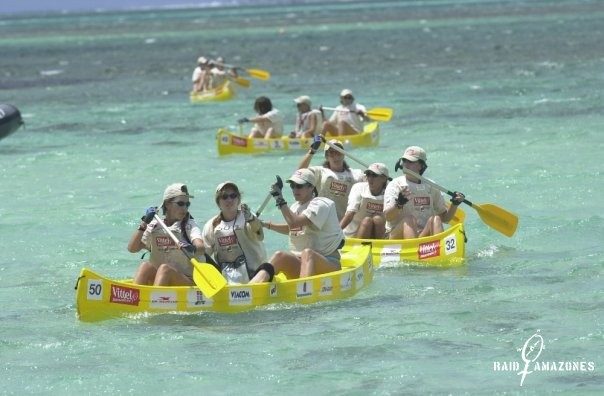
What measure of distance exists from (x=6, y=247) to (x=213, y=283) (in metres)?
7.05

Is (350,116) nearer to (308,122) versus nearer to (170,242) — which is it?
(308,122)

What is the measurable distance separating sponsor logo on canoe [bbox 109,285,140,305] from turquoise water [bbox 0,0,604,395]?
0.89ft

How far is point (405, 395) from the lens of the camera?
39.2ft

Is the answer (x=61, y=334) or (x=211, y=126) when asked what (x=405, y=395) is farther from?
(x=211, y=126)

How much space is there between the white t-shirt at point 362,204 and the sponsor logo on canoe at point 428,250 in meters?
0.74

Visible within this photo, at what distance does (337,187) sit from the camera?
17688 millimetres

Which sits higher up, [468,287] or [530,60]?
[530,60]

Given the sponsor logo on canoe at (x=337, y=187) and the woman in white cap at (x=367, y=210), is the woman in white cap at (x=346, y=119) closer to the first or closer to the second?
the sponsor logo on canoe at (x=337, y=187)

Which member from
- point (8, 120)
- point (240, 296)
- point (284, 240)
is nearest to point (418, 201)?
point (284, 240)

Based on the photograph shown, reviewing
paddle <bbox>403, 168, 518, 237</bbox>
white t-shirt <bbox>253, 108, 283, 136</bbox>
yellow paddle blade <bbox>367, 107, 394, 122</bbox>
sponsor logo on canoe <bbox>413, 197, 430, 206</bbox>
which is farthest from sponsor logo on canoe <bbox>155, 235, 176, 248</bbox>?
yellow paddle blade <bbox>367, 107, 394, 122</bbox>

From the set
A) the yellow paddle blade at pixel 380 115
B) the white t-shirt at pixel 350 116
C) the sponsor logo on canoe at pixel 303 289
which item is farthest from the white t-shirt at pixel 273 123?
the sponsor logo on canoe at pixel 303 289

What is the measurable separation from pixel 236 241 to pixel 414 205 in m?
3.17

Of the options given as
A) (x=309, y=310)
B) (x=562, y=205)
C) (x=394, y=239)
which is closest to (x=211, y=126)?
(x=562, y=205)

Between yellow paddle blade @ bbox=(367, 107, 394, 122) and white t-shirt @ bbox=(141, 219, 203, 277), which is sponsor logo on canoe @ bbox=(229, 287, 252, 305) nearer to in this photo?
white t-shirt @ bbox=(141, 219, 203, 277)
